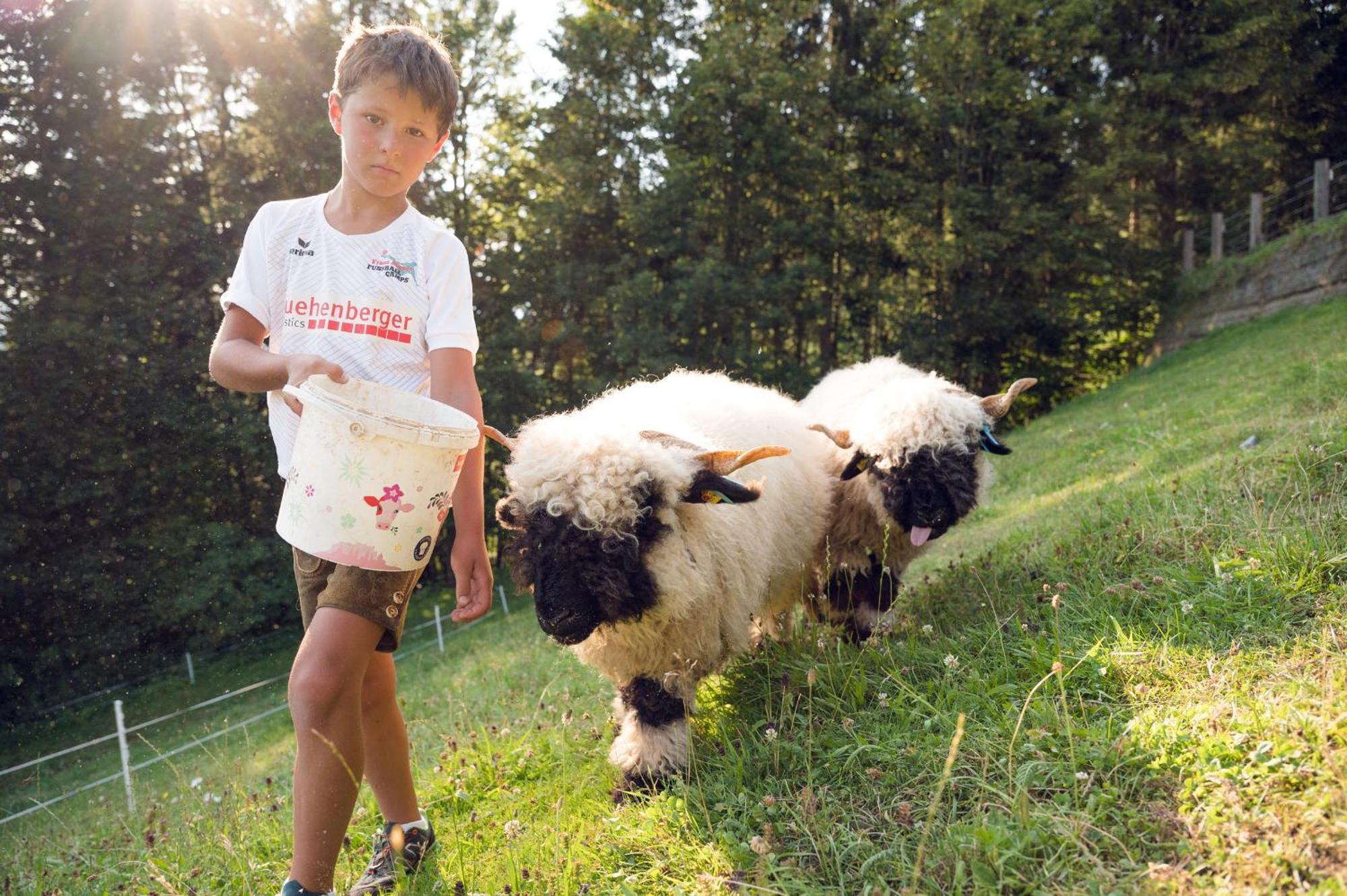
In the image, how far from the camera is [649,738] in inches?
137

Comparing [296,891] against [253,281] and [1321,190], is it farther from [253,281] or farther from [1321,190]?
[1321,190]

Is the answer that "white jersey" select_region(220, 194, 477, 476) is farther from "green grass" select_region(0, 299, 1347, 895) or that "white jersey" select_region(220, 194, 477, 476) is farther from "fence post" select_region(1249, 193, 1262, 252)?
"fence post" select_region(1249, 193, 1262, 252)

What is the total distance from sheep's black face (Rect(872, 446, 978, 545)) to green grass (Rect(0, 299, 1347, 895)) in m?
0.50

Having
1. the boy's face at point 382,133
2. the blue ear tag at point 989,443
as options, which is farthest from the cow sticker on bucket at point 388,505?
the blue ear tag at point 989,443

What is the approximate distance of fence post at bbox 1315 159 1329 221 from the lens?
1714 cm

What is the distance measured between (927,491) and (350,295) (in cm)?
323

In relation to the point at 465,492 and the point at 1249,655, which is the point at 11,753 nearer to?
the point at 465,492

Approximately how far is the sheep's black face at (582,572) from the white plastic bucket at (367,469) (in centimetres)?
62

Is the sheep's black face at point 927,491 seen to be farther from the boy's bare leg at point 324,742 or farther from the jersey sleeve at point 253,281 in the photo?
the jersey sleeve at point 253,281

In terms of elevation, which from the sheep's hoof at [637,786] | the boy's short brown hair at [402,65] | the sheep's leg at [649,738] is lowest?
the sheep's hoof at [637,786]

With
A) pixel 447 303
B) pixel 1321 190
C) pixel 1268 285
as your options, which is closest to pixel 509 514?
pixel 447 303

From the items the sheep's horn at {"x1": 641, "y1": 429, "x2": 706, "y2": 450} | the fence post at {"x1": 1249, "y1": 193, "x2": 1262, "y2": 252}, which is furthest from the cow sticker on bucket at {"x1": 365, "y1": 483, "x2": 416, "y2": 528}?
the fence post at {"x1": 1249, "y1": 193, "x2": 1262, "y2": 252}

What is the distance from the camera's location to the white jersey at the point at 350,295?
285 centimetres

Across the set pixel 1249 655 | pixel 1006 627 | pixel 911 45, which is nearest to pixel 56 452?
pixel 1006 627
